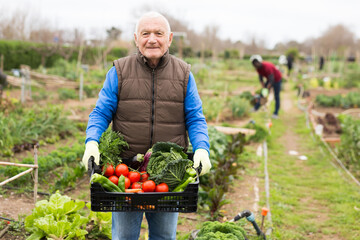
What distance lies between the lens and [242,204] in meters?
4.61

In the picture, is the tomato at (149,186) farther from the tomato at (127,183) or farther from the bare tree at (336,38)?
the bare tree at (336,38)

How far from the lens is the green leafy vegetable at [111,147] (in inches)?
84.8

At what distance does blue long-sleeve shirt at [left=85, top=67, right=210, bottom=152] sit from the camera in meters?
2.14

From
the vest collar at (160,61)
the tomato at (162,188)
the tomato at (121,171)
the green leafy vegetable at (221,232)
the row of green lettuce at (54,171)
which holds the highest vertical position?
the vest collar at (160,61)

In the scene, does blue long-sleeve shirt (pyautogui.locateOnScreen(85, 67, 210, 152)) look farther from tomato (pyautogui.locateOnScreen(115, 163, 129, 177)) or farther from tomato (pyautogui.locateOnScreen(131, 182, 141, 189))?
tomato (pyautogui.locateOnScreen(131, 182, 141, 189))

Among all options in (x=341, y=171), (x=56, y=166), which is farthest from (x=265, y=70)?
(x=56, y=166)

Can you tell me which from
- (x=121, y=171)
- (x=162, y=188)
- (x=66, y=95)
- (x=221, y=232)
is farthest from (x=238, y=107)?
(x=162, y=188)

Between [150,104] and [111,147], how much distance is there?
0.37 meters

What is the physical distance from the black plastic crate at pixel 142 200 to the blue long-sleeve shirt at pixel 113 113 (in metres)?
0.37

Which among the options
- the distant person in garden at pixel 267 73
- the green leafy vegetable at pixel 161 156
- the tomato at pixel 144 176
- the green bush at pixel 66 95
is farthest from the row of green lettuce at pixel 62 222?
the green bush at pixel 66 95

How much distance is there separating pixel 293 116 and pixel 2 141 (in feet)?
28.9

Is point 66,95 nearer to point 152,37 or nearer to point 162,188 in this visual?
point 152,37

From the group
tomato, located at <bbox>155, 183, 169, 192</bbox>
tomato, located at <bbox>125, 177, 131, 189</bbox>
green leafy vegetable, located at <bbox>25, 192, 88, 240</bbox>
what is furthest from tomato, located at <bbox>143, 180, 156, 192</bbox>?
green leafy vegetable, located at <bbox>25, 192, 88, 240</bbox>

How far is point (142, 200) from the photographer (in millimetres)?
1861
